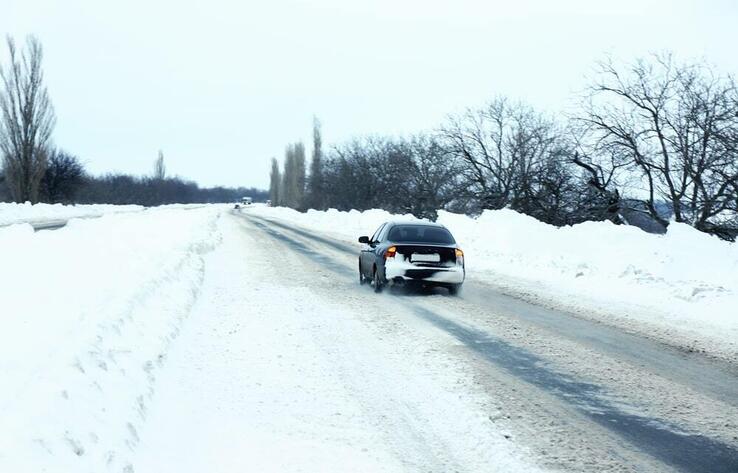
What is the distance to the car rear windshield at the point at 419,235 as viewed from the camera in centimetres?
1234

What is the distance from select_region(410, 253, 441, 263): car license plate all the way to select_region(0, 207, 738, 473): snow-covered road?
1844 millimetres

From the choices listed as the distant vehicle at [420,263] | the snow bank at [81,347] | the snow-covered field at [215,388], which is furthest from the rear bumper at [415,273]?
the snow bank at [81,347]

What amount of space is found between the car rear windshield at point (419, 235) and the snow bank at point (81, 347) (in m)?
4.15

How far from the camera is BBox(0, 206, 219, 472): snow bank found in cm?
350

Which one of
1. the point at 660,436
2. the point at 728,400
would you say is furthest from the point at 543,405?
the point at 728,400

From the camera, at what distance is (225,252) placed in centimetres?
1938

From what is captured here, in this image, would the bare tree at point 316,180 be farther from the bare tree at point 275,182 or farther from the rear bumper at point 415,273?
the rear bumper at point 415,273

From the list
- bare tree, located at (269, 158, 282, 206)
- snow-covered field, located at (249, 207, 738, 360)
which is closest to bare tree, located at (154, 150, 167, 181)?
bare tree, located at (269, 158, 282, 206)

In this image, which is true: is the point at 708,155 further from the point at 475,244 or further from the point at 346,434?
the point at 346,434

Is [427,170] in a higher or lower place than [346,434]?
higher

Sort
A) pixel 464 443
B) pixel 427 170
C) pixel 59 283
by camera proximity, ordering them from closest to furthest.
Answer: pixel 464 443, pixel 59 283, pixel 427 170

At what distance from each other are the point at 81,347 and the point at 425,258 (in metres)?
7.63

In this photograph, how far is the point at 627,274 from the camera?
14.0 metres

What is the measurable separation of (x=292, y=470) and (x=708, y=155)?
57.4ft
